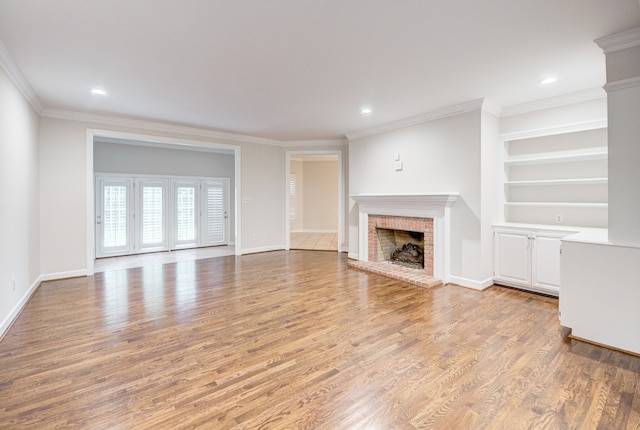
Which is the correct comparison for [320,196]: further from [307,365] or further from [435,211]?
[307,365]

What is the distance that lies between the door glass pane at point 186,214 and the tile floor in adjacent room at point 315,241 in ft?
8.90

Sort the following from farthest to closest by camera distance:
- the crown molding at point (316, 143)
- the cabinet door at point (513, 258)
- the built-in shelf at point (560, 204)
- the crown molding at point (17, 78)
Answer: the crown molding at point (316, 143), the cabinet door at point (513, 258), the built-in shelf at point (560, 204), the crown molding at point (17, 78)

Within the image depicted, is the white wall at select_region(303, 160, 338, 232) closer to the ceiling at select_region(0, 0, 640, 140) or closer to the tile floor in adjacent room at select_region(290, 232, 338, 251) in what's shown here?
the tile floor in adjacent room at select_region(290, 232, 338, 251)

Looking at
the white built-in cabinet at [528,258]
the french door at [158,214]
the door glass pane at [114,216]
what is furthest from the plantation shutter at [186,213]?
the white built-in cabinet at [528,258]

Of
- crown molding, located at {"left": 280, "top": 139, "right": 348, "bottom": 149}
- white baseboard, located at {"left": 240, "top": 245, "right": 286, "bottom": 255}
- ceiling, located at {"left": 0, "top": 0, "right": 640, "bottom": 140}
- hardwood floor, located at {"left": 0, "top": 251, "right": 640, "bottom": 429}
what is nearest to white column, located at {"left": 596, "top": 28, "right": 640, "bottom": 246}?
ceiling, located at {"left": 0, "top": 0, "right": 640, "bottom": 140}

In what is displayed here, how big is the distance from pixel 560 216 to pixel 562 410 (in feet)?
10.7

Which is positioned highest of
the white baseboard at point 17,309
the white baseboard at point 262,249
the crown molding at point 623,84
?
the crown molding at point 623,84

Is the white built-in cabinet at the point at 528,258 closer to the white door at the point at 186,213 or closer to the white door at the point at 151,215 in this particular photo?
the white door at the point at 186,213

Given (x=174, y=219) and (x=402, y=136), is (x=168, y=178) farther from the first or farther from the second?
(x=402, y=136)

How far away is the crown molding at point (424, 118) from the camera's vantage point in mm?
4270

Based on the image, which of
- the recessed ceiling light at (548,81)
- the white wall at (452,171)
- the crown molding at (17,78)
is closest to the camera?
the crown molding at (17,78)

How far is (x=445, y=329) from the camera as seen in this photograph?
2945mm

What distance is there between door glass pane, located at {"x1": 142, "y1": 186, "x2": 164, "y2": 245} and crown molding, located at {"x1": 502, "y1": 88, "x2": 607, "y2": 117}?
7.54 metres

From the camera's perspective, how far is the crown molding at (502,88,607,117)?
3.71 metres
